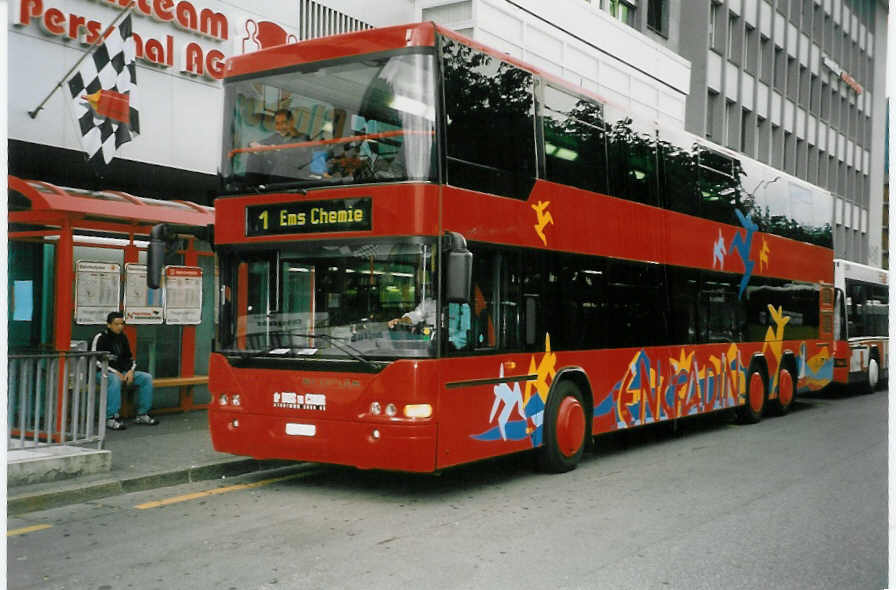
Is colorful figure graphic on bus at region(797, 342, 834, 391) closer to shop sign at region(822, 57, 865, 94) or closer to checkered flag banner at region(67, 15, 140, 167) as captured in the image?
shop sign at region(822, 57, 865, 94)

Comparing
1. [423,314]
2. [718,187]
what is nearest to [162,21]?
[423,314]

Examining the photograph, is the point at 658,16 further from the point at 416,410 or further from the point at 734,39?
the point at 416,410

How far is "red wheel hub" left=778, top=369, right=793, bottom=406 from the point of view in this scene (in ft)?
52.1

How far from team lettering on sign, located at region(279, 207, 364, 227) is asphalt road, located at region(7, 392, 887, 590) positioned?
231cm

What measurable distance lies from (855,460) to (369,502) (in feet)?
18.7

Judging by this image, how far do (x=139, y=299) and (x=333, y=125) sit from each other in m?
5.27

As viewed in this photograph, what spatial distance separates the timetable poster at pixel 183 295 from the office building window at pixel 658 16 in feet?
54.8

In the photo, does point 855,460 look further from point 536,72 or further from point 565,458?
point 536,72

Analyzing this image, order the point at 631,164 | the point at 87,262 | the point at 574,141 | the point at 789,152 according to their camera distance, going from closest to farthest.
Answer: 1. the point at 574,141
2. the point at 631,164
3. the point at 87,262
4. the point at 789,152

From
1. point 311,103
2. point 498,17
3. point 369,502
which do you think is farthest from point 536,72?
point 498,17

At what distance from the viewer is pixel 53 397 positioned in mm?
8555

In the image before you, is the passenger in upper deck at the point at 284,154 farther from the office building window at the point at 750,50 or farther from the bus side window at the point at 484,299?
the office building window at the point at 750,50

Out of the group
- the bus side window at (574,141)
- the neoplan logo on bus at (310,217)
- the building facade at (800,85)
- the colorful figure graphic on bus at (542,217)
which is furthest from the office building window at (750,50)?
the neoplan logo on bus at (310,217)

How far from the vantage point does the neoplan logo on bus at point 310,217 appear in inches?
318
